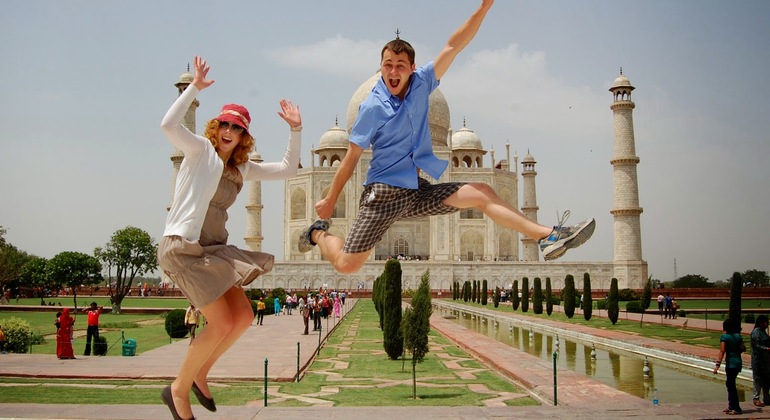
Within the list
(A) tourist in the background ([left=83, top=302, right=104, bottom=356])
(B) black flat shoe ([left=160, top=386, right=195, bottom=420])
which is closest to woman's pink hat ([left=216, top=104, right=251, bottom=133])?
(B) black flat shoe ([left=160, top=386, right=195, bottom=420])

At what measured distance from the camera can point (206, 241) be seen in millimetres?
3018

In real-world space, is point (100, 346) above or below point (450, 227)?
below

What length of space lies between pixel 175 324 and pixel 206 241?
12331 mm

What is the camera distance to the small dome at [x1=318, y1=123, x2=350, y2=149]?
45.4 metres

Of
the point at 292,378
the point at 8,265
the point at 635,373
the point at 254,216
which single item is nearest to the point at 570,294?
the point at 635,373

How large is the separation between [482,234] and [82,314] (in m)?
23.8

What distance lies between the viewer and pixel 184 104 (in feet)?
9.61

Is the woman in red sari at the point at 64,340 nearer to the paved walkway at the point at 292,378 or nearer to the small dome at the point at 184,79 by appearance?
the paved walkway at the point at 292,378

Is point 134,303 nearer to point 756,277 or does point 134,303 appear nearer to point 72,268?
point 72,268

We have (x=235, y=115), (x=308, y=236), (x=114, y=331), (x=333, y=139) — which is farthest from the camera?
(x=333, y=139)

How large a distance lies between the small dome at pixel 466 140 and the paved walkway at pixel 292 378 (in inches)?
1224

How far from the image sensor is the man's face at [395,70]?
3.29 metres

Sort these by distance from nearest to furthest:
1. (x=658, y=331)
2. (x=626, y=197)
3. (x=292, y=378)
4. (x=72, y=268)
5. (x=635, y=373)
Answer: (x=292, y=378) < (x=635, y=373) < (x=658, y=331) < (x=72, y=268) < (x=626, y=197)

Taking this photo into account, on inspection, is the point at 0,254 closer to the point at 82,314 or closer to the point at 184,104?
the point at 82,314
